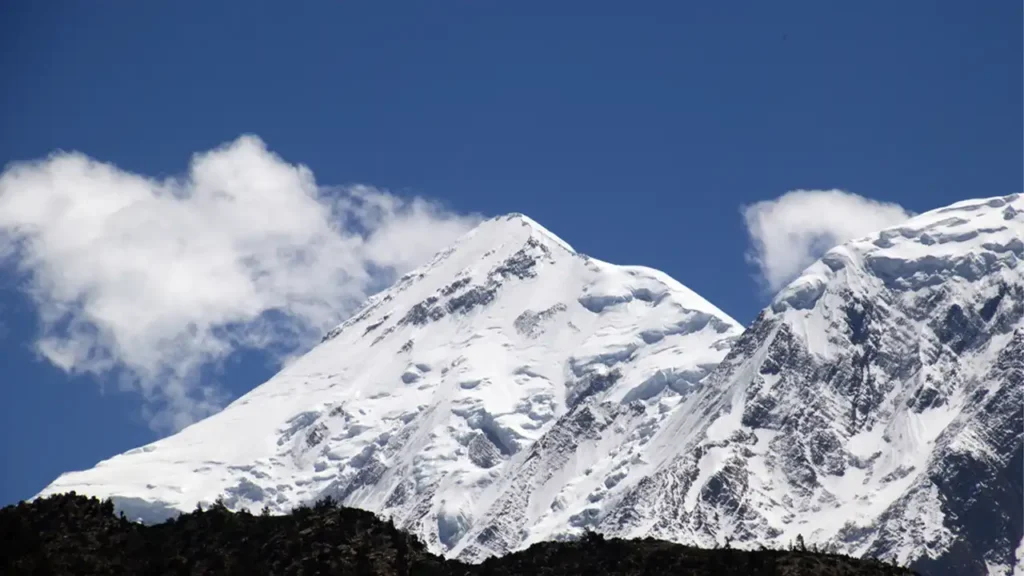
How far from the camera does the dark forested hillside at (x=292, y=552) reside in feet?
332

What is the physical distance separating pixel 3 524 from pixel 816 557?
4117 cm

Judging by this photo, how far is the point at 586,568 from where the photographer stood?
104750mm

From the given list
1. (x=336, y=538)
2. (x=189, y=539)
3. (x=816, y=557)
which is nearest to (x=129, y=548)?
(x=189, y=539)

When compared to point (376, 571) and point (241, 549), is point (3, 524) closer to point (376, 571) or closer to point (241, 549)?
point (241, 549)

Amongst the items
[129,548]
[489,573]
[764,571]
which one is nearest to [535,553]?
[489,573]

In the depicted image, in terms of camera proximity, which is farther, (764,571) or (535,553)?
(535,553)

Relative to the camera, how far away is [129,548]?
341ft

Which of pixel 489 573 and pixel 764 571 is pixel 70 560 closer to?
pixel 489 573

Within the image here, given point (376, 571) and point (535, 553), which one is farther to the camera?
point (535, 553)

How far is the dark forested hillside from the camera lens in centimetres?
10125

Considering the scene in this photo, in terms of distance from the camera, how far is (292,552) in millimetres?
103250

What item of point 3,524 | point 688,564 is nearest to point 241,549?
point 3,524

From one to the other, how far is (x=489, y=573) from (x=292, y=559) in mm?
10177

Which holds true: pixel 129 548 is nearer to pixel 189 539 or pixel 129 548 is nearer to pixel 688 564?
pixel 189 539
